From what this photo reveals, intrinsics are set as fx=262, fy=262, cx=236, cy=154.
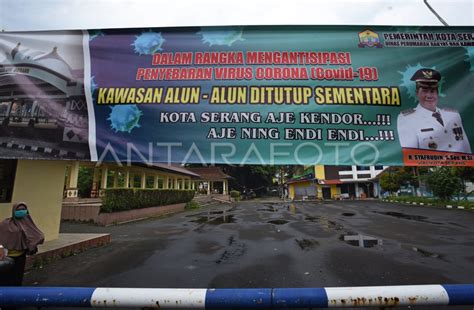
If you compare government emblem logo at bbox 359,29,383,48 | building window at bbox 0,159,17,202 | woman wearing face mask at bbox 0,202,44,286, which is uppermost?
government emblem logo at bbox 359,29,383,48

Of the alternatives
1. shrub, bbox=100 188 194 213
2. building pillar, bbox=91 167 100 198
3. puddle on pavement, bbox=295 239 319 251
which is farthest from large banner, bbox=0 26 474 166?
building pillar, bbox=91 167 100 198

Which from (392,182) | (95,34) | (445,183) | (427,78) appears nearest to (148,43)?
(95,34)

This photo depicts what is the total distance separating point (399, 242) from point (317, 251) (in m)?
2.91

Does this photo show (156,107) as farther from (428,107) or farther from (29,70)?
(428,107)

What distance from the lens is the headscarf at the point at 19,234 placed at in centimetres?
363

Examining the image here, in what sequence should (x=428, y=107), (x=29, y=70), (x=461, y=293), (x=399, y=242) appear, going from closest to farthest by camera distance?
(x=461, y=293)
(x=428, y=107)
(x=29, y=70)
(x=399, y=242)

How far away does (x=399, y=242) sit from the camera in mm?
7676

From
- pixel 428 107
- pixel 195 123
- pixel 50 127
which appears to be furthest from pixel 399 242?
pixel 50 127

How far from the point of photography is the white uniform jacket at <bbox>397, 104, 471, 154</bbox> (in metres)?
2.47

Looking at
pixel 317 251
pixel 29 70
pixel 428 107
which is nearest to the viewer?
pixel 428 107

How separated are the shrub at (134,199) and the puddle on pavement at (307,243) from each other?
901cm

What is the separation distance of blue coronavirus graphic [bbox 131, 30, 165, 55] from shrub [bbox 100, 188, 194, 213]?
1117cm

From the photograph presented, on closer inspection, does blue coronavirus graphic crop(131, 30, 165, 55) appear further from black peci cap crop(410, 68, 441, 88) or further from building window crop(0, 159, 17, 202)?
building window crop(0, 159, 17, 202)

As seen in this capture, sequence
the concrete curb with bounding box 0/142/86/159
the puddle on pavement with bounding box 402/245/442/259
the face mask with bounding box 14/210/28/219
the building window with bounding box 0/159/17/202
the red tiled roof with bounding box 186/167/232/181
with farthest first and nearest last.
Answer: the red tiled roof with bounding box 186/167/232/181
the puddle on pavement with bounding box 402/245/442/259
the building window with bounding box 0/159/17/202
the face mask with bounding box 14/210/28/219
the concrete curb with bounding box 0/142/86/159
